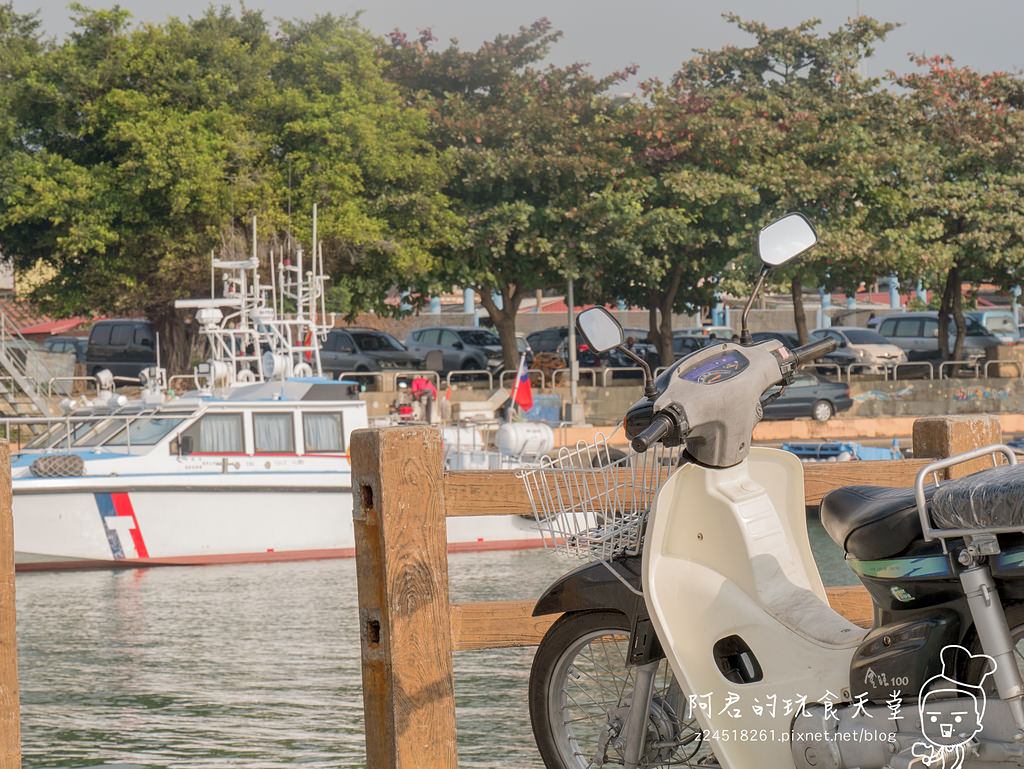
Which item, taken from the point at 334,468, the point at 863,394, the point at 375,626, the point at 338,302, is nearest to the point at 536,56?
the point at 338,302

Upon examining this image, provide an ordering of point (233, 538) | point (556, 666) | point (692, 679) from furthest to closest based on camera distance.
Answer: point (233, 538) → point (556, 666) → point (692, 679)

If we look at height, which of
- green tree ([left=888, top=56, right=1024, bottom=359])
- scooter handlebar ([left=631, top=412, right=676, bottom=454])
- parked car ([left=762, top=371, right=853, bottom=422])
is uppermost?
green tree ([left=888, top=56, right=1024, bottom=359])

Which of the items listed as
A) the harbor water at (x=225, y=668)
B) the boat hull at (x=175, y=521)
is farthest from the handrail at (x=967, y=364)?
the boat hull at (x=175, y=521)

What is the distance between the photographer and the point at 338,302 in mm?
31188

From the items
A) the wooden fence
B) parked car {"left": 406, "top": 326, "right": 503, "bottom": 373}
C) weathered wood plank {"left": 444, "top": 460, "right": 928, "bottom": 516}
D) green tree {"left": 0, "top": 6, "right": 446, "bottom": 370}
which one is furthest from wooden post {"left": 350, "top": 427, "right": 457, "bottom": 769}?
parked car {"left": 406, "top": 326, "right": 503, "bottom": 373}

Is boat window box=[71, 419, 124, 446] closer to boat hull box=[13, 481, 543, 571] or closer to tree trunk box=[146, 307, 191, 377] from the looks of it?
boat hull box=[13, 481, 543, 571]

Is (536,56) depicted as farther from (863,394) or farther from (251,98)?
(863,394)

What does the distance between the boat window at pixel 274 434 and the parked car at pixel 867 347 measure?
16528 mm

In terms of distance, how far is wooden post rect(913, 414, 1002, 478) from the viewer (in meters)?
3.99

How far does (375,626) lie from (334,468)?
1298 centimetres

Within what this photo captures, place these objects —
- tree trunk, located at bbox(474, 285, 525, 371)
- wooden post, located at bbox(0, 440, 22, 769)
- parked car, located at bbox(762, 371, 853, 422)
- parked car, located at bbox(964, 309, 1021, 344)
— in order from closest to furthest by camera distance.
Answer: wooden post, located at bbox(0, 440, 22, 769) → parked car, located at bbox(762, 371, 853, 422) → tree trunk, located at bbox(474, 285, 525, 371) → parked car, located at bbox(964, 309, 1021, 344)

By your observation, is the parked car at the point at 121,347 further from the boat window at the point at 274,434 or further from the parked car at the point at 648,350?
the boat window at the point at 274,434

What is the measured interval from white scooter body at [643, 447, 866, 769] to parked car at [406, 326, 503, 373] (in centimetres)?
2774

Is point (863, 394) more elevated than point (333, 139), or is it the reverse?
point (333, 139)
